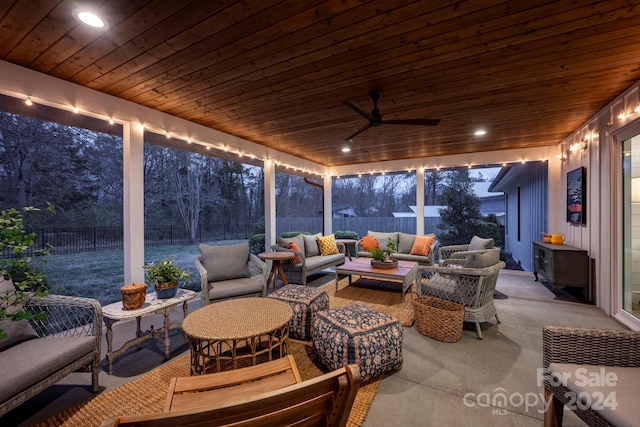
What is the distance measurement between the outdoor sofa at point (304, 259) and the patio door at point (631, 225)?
4129 mm

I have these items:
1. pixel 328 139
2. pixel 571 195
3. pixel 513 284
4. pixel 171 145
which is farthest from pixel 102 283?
pixel 571 195

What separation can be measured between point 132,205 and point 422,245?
202 inches

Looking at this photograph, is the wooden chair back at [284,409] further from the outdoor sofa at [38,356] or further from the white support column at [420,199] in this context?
the white support column at [420,199]

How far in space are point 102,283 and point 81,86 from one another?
284cm

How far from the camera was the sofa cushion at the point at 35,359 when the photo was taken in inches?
58.4

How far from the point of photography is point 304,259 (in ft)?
15.0

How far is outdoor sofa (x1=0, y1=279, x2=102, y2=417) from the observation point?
1.50 m

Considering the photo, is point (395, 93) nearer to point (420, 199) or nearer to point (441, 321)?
point (441, 321)

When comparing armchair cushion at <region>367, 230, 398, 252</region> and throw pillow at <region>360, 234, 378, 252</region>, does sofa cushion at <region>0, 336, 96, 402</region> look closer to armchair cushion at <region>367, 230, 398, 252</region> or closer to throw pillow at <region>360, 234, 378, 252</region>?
throw pillow at <region>360, 234, 378, 252</region>

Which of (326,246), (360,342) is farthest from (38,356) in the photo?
(326,246)

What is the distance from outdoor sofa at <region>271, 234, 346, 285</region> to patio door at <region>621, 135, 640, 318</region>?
4129 mm

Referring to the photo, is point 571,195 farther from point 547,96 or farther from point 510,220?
point 510,220

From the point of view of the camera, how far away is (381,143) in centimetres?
527

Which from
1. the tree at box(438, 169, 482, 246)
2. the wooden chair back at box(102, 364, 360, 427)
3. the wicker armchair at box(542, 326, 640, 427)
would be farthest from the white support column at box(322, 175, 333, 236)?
the wooden chair back at box(102, 364, 360, 427)
